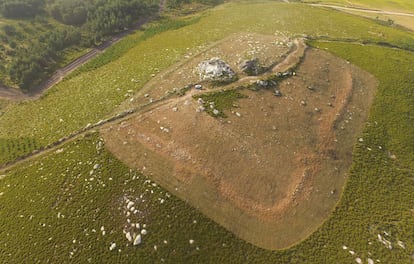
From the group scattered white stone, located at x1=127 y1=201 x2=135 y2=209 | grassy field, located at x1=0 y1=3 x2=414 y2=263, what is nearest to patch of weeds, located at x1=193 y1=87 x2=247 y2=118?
grassy field, located at x1=0 y1=3 x2=414 y2=263

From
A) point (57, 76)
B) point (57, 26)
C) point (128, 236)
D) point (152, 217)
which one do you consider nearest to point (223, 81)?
point (152, 217)

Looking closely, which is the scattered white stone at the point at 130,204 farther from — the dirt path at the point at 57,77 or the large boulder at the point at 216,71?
the dirt path at the point at 57,77

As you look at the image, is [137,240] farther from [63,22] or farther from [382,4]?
[382,4]

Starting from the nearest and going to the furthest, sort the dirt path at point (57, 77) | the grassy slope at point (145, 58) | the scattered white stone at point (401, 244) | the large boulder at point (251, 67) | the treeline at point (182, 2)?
the scattered white stone at point (401, 244), the grassy slope at point (145, 58), the large boulder at point (251, 67), the dirt path at point (57, 77), the treeline at point (182, 2)

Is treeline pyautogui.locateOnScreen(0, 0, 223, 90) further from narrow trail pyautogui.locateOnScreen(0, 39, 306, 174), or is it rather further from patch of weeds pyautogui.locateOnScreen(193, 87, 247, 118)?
patch of weeds pyautogui.locateOnScreen(193, 87, 247, 118)

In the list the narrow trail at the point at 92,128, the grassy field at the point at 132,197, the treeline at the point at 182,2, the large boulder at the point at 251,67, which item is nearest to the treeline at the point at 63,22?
the treeline at the point at 182,2

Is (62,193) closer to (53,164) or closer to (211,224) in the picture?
(53,164)

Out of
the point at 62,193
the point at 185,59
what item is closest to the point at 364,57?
the point at 185,59
